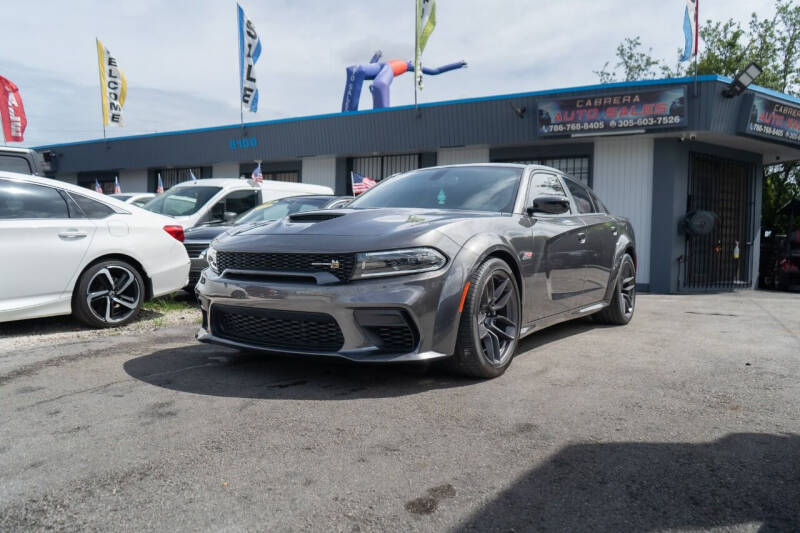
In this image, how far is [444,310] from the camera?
3570 millimetres

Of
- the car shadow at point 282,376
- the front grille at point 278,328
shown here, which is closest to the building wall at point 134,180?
Answer: the car shadow at point 282,376

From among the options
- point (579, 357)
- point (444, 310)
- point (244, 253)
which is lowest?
point (579, 357)

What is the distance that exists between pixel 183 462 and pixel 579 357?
3106 millimetres

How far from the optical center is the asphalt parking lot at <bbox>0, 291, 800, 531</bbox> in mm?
2145

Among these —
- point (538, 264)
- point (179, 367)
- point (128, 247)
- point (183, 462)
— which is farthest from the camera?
point (128, 247)

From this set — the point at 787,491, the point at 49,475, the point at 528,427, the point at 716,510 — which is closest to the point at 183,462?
the point at 49,475

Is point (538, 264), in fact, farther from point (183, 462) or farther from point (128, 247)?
point (128, 247)

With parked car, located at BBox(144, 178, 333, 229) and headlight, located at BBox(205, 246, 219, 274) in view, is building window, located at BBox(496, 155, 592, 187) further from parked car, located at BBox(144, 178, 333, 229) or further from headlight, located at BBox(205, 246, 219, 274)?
headlight, located at BBox(205, 246, 219, 274)

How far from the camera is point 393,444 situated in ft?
9.12

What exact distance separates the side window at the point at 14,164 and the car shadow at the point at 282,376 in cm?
440

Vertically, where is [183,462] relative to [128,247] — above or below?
below

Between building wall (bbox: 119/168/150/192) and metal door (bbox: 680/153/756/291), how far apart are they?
1986 centimetres

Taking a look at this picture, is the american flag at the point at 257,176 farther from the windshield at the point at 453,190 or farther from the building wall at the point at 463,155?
the windshield at the point at 453,190

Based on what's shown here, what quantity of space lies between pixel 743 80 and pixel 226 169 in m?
16.4
